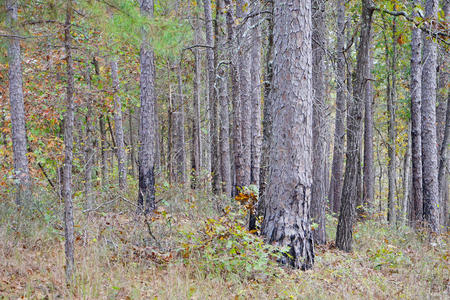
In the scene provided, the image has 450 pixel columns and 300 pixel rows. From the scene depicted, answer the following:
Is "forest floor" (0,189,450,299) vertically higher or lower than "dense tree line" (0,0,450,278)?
lower

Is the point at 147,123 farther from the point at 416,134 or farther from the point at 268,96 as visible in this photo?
the point at 416,134

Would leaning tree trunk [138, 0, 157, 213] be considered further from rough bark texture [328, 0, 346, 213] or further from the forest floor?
rough bark texture [328, 0, 346, 213]

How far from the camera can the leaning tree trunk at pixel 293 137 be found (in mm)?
5582

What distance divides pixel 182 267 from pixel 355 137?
14.7ft

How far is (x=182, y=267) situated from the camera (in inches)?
204

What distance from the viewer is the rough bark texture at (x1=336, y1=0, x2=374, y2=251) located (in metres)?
7.01

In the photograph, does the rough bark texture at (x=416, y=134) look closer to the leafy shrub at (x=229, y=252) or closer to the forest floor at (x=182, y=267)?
the forest floor at (x=182, y=267)

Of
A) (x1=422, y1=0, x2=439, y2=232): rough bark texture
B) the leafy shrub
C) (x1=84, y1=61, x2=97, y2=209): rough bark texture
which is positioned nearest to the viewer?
the leafy shrub

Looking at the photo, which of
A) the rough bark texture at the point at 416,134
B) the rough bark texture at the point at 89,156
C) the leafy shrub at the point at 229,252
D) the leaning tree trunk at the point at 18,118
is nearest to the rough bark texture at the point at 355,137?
the leafy shrub at the point at 229,252

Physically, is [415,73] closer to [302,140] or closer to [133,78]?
[302,140]

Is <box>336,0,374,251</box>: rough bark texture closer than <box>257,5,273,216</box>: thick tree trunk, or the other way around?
<box>257,5,273,216</box>: thick tree trunk

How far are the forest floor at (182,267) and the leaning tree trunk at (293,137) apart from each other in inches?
18.2

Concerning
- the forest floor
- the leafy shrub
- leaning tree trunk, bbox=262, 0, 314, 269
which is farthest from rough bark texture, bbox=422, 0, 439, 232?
the leafy shrub

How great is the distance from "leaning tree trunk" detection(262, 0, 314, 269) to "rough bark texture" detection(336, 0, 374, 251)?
191 cm
